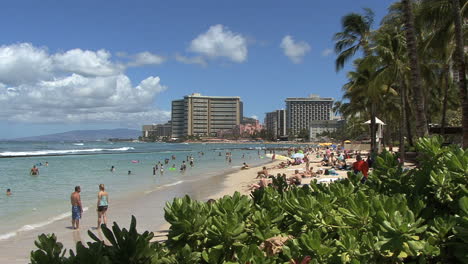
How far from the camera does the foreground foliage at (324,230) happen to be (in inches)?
85.4

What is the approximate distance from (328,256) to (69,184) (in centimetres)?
2597

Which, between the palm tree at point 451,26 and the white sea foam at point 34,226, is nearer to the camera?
the palm tree at point 451,26

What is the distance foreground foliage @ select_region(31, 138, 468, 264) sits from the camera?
2.17 m

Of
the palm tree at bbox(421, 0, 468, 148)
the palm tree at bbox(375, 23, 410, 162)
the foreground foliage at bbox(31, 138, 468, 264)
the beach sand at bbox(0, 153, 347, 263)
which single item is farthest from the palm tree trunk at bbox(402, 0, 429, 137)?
the palm tree at bbox(375, 23, 410, 162)

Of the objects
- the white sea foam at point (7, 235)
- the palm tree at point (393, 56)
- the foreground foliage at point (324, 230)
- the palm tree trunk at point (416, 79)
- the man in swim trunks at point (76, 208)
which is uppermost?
the palm tree at point (393, 56)

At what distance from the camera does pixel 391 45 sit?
1864cm

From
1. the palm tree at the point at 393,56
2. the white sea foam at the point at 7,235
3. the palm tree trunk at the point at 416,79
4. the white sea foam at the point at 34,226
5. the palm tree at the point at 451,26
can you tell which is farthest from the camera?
the palm tree at the point at 393,56

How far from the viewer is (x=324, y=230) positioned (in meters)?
2.76

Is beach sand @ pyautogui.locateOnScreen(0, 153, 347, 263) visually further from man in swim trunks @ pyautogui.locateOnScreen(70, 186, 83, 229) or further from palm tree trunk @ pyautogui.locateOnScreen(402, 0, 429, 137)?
palm tree trunk @ pyautogui.locateOnScreen(402, 0, 429, 137)

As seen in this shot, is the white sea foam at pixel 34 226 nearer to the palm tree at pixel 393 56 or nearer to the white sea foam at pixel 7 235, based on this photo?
the white sea foam at pixel 7 235

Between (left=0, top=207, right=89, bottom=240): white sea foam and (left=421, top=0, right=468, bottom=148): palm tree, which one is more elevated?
(left=421, top=0, right=468, bottom=148): palm tree

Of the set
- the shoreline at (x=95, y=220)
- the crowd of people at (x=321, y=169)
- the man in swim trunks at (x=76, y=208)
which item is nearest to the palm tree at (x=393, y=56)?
the crowd of people at (x=321, y=169)

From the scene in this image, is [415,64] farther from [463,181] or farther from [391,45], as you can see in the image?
[391,45]

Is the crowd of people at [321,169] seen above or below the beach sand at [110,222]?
above
